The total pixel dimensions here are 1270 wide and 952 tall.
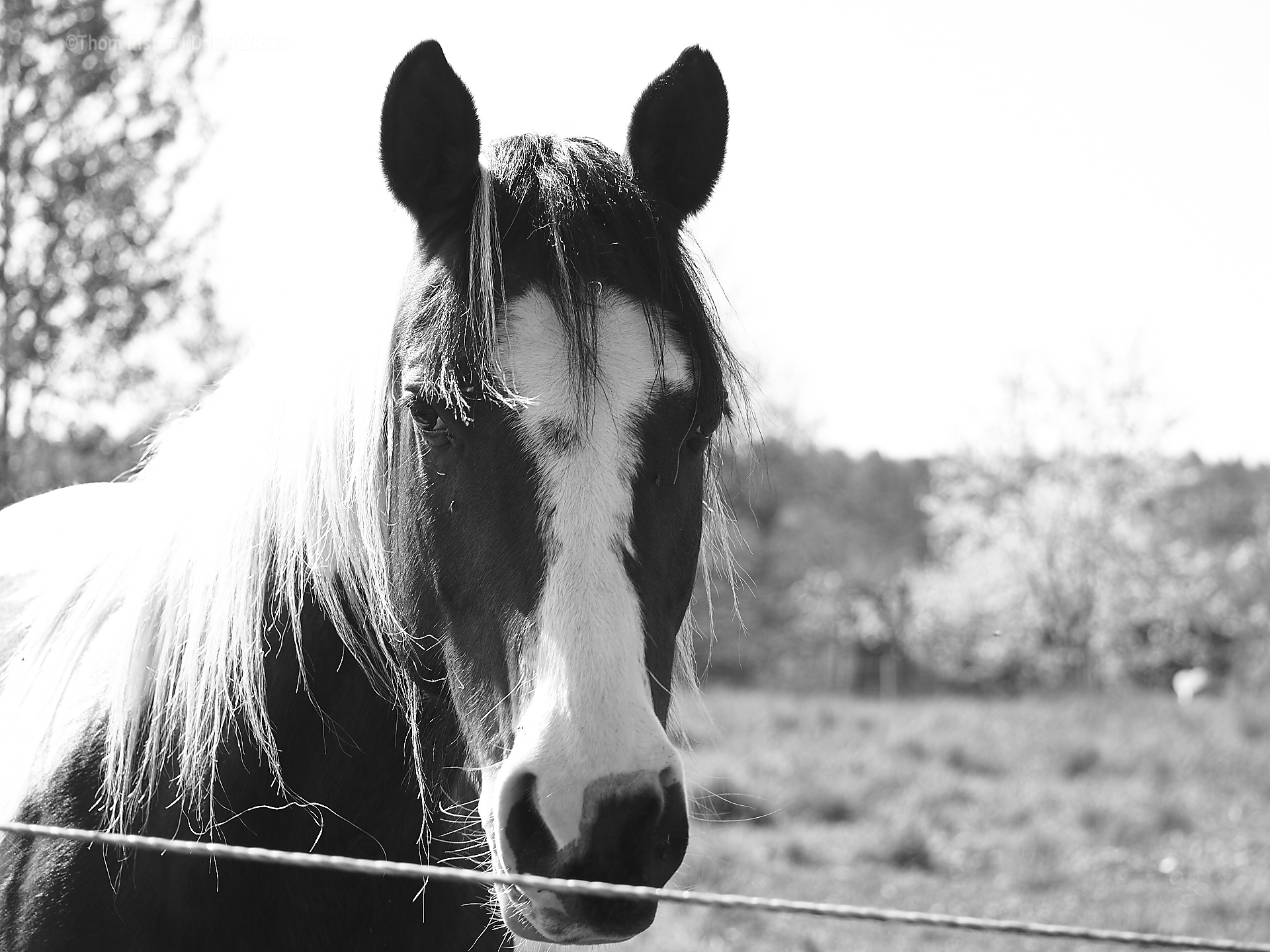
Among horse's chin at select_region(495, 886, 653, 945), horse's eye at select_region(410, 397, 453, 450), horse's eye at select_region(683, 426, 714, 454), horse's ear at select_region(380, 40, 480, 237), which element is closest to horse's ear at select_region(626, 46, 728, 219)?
horse's ear at select_region(380, 40, 480, 237)

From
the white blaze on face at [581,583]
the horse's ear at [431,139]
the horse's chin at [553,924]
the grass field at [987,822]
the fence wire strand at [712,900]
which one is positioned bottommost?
the grass field at [987,822]

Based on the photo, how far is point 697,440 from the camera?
5.85 ft

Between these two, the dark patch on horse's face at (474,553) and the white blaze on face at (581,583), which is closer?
Result: the white blaze on face at (581,583)

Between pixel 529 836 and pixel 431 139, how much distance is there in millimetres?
1228

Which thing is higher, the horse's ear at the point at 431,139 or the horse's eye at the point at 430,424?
the horse's ear at the point at 431,139

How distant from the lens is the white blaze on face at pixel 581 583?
4.46ft

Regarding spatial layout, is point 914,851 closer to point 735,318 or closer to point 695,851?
point 695,851

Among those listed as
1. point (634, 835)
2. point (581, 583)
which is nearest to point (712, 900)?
point (634, 835)

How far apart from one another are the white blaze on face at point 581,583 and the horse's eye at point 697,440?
10 centimetres

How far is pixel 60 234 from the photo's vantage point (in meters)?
8.12

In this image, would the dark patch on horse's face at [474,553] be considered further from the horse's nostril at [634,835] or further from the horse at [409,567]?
the horse's nostril at [634,835]

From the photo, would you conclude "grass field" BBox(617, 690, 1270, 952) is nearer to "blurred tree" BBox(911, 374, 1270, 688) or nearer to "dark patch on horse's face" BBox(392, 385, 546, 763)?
"dark patch on horse's face" BBox(392, 385, 546, 763)

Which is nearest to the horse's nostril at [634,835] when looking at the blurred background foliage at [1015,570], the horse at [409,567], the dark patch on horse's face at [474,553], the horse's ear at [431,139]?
the horse at [409,567]

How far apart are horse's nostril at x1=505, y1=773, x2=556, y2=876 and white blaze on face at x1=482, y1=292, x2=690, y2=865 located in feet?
0.04
